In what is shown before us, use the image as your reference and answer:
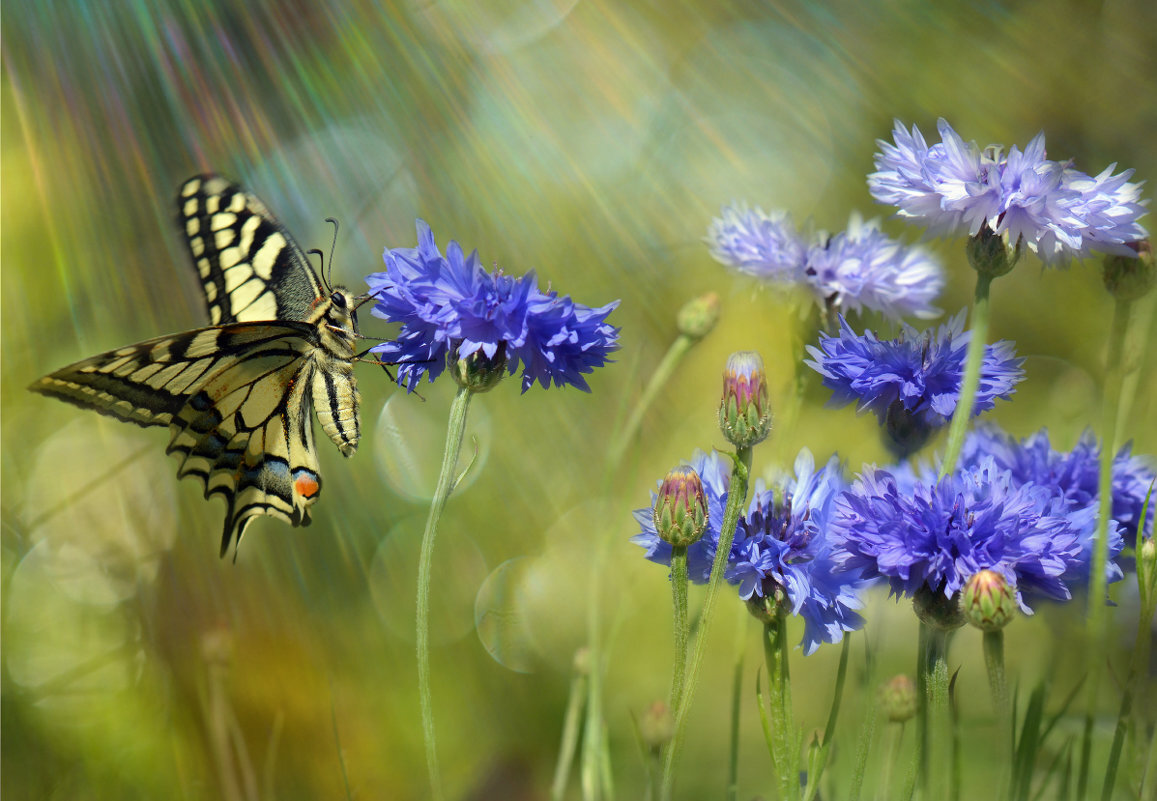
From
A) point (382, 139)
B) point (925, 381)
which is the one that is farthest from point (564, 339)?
point (382, 139)

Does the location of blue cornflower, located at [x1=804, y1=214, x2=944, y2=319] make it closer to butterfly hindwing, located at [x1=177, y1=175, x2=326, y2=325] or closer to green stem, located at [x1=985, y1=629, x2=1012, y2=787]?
green stem, located at [x1=985, y1=629, x2=1012, y2=787]

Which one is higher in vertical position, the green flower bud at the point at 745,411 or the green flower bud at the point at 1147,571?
the green flower bud at the point at 745,411

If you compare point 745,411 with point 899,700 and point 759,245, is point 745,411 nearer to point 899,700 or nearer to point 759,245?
point 899,700

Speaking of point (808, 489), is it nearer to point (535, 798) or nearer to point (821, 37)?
point (535, 798)

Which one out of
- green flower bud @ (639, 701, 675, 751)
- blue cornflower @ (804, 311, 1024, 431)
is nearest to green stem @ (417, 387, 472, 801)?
green flower bud @ (639, 701, 675, 751)

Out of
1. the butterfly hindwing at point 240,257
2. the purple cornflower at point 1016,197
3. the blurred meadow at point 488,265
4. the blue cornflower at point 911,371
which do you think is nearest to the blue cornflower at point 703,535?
the blue cornflower at point 911,371

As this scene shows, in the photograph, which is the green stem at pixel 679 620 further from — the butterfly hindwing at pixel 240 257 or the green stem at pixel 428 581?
the butterfly hindwing at pixel 240 257

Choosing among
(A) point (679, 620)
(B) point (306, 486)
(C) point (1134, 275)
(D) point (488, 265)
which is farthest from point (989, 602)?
(D) point (488, 265)
